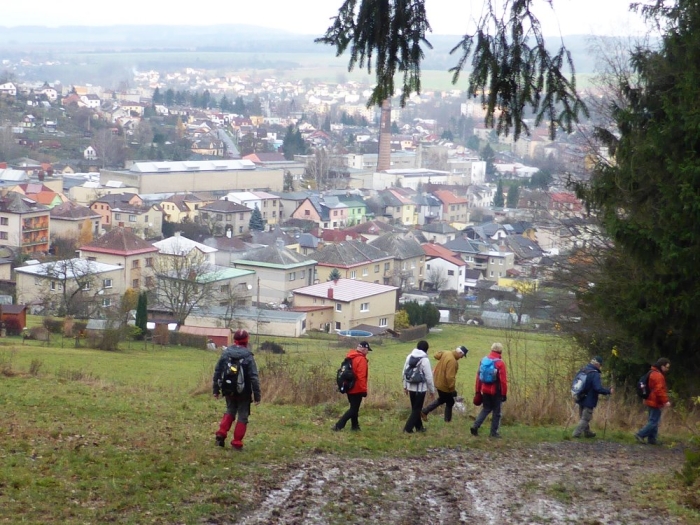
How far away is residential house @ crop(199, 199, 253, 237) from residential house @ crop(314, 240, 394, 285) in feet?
46.6

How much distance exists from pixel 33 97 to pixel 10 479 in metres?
117

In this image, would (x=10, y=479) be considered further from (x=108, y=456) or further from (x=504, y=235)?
(x=504, y=235)

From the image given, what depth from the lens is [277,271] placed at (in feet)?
132

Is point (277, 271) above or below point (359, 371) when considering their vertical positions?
above

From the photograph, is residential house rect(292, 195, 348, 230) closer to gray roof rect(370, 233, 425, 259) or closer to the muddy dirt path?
gray roof rect(370, 233, 425, 259)

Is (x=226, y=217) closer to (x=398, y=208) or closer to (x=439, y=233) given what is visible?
(x=439, y=233)

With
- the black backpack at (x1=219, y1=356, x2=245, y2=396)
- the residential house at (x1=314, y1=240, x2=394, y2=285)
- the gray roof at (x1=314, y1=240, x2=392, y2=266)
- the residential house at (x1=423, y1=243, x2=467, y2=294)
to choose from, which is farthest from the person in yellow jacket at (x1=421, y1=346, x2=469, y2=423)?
the residential house at (x1=423, y1=243, x2=467, y2=294)

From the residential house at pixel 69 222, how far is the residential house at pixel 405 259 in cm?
1638

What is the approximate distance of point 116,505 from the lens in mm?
5172

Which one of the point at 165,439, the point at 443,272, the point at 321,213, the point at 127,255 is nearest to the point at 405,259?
the point at 443,272

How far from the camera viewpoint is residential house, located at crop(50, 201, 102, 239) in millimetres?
50500

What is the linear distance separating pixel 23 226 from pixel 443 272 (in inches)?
857

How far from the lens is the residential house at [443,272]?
4722 cm

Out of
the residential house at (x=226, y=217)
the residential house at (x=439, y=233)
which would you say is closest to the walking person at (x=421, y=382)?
the residential house at (x=226, y=217)
